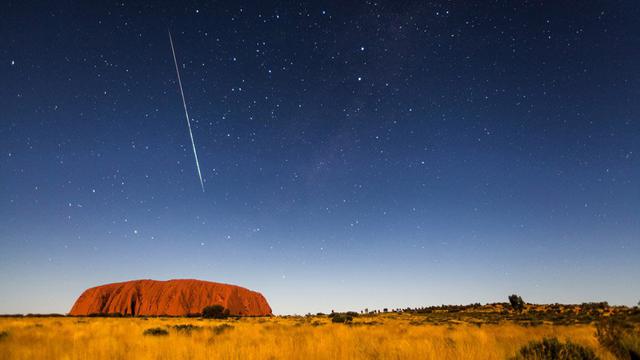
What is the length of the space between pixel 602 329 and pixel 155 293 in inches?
4751

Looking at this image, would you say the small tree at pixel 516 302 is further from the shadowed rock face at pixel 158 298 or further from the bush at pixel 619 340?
the shadowed rock face at pixel 158 298

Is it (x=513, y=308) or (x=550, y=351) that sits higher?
(x=550, y=351)

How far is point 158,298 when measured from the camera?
4141 inches

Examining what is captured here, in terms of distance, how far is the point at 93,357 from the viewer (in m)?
6.48

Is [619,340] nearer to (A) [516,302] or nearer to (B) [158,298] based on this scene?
(A) [516,302]

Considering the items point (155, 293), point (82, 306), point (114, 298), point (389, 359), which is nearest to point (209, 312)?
point (389, 359)

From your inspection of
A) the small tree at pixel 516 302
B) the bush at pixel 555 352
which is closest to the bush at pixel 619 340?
the bush at pixel 555 352

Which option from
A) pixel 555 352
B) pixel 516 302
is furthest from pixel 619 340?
pixel 516 302

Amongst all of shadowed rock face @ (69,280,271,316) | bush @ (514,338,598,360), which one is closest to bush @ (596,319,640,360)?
bush @ (514,338,598,360)

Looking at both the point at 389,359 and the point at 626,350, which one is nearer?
the point at 626,350

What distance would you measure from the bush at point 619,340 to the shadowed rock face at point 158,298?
11071 centimetres

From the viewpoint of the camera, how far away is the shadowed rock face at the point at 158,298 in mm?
103250

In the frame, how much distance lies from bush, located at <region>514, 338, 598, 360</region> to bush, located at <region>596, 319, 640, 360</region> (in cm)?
51

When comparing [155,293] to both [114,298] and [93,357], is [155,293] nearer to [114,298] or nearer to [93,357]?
[114,298]
